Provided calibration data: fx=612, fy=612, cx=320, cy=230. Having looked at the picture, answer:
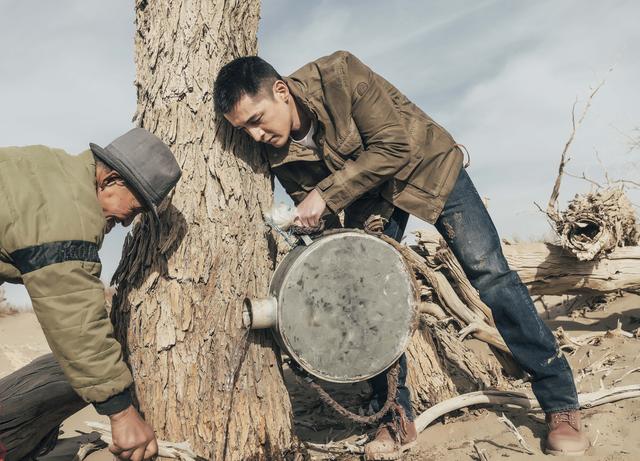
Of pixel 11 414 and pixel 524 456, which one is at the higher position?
pixel 11 414

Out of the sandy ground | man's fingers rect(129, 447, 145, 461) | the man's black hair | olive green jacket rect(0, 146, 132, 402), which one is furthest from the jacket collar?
the sandy ground

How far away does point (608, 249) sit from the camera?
5.13 metres

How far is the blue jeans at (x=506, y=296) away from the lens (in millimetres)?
3256

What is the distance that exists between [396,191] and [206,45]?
124 cm

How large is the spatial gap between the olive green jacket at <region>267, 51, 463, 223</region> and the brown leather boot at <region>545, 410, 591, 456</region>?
50.0 inches

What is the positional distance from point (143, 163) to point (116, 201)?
21 cm

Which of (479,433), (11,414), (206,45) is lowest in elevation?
(479,433)

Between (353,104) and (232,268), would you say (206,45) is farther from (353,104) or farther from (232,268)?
(232,268)

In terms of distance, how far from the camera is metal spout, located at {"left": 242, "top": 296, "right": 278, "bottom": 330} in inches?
113

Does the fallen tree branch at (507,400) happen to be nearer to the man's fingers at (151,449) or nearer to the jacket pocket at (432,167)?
the jacket pocket at (432,167)

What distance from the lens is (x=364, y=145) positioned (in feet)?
10.2

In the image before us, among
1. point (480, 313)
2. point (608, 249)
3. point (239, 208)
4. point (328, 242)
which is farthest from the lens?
point (608, 249)

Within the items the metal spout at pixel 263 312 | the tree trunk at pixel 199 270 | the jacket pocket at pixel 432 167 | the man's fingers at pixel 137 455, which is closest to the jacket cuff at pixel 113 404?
the man's fingers at pixel 137 455

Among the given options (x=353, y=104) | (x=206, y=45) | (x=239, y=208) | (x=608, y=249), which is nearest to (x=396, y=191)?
(x=353, y=104)
